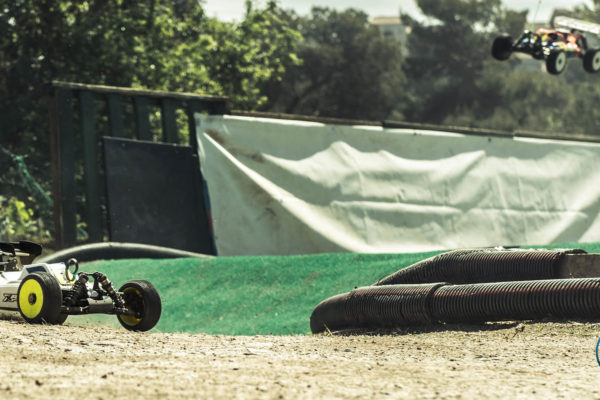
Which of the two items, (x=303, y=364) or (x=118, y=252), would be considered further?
(x=118, y=252)

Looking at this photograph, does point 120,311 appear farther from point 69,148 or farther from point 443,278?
point 69,148

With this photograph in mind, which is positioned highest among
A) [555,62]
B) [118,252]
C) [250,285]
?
[555,62]

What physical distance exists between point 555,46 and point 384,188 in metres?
4.46

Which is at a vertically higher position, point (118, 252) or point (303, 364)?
point (303, 364)

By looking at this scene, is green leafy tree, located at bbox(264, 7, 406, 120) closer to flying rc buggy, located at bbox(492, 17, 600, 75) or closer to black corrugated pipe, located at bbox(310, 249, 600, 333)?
flying rc buggy, located at bbox(492, 17, 600, 75)

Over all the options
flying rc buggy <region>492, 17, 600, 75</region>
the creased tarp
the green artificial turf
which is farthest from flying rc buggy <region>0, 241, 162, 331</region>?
flying rc buggy <region>492, 17, 600, 75</region>

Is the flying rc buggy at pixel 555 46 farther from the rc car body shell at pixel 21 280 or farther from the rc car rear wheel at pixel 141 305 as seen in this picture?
the rc car body shell at pixel 21 280

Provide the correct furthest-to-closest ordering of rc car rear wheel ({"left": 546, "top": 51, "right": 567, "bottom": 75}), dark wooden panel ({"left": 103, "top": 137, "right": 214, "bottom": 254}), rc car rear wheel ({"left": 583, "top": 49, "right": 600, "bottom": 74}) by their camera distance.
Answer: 1. rc car rear wheel ({"left": 583, "top": 49, "right": 600, "bottom": 74})
2. rc car rear wheel ({"left": 546, "top": 51, "right": 567, "bottom": 75})
3. dark wooden panel ({"left": 103, "top": 137, "right": 214, "bottom": 254})

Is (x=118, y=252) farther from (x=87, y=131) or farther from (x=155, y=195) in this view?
(x=87, y=131)

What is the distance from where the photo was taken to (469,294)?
8.17 m

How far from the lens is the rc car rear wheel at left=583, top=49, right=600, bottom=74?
17.5 metres

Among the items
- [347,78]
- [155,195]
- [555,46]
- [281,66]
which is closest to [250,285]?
[155,195]

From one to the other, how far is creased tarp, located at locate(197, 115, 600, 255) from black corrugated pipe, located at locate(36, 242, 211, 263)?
84cm

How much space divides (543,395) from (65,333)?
4.02 meters
